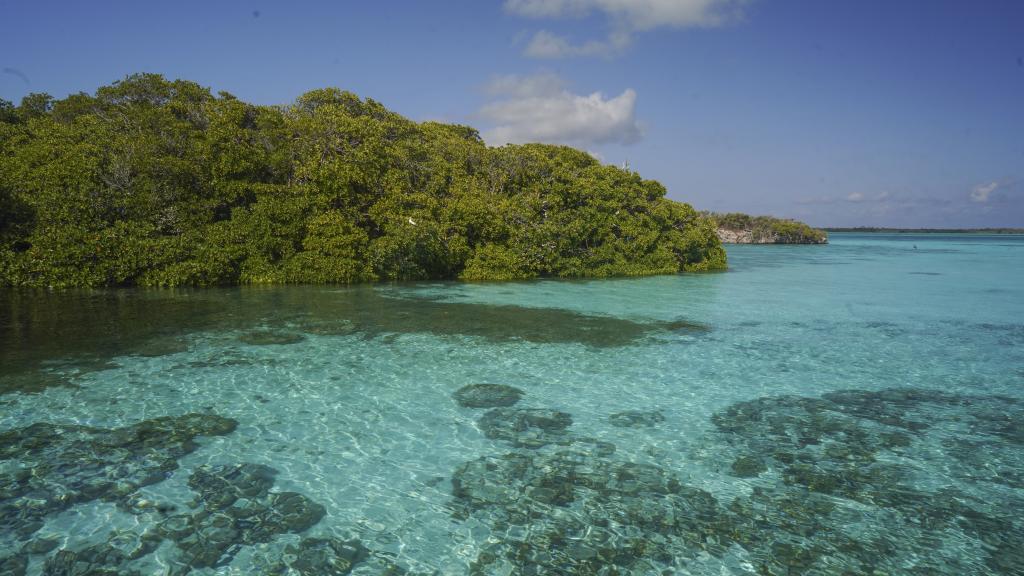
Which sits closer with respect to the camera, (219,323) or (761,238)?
(219,323)

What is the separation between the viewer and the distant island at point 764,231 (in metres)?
82.1

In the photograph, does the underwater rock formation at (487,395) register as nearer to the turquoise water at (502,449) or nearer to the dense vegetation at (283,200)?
the turquoise water at (502,449)

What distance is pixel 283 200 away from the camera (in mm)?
23531

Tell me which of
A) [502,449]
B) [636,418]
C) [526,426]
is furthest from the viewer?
[636,418]

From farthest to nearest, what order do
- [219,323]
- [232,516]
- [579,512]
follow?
1. [219,323]
2. [579,512]
3. [232,516]

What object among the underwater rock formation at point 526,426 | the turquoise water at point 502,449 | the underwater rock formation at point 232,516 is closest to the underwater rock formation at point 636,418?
the turquoise water at point 502,449

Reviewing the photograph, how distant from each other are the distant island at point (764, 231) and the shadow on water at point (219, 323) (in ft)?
242

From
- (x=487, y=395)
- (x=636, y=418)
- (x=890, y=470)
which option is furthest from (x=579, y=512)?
(x=890, y=470)

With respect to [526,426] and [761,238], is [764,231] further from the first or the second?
[526,426]

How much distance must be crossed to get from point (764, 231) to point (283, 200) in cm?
7757

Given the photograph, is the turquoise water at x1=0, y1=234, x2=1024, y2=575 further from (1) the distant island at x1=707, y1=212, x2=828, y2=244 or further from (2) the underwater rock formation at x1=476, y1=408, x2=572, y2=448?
(1) the distant island at x1=707, y1=212, x2=828, y2=244

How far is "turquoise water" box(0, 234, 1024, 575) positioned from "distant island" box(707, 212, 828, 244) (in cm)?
7425

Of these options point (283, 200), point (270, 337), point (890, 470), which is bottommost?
point (890, 470)

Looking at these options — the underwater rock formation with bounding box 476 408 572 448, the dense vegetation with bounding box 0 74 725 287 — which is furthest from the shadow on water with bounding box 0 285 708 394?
the underwater rock formation with bounding box 476 408 572 448
